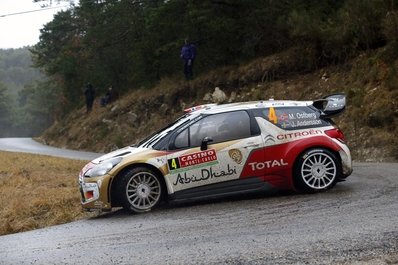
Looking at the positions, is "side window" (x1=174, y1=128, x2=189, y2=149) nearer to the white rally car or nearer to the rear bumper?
the white rally car

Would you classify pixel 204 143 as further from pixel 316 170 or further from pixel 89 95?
pixel 89 95

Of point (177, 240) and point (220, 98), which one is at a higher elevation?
point (220, 98)

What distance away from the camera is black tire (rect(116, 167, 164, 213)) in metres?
8.55

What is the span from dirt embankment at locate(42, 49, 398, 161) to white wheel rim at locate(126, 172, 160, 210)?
22.5 feet

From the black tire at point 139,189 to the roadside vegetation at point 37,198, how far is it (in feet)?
3.98

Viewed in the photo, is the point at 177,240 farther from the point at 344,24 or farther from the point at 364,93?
the point at 344,24

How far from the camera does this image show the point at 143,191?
28.4 feet

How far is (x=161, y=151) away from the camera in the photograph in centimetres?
878

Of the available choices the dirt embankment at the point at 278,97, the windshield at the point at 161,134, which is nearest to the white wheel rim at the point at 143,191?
the windshield at the point at 161,134

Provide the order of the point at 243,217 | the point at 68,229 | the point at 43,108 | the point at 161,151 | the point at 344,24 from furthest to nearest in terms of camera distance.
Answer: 1. the point at 43,108
2. the point at 344,24
3. the point at 161,151
4. the point at 68,229
5. the point at 243,217

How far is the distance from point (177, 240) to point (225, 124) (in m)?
2.89

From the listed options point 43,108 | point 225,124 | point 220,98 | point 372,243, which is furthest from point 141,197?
point 43,108

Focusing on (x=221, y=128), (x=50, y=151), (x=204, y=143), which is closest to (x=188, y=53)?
(x=50, y=151)

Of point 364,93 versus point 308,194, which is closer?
point 308,194
